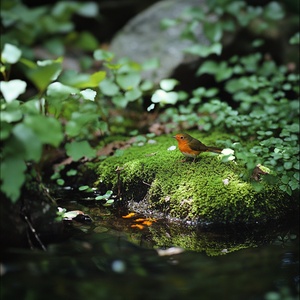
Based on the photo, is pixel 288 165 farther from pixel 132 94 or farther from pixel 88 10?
pixel 88 10

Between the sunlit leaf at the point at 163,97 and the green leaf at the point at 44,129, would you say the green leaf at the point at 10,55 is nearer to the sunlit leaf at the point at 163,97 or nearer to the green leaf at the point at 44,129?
the green leaf at the point at 44,129

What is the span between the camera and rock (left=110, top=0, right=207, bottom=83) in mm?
5573

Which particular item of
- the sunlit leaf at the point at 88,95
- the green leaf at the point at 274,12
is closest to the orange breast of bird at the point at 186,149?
the sunlit leaf at the point at 88,95

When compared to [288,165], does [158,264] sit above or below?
below

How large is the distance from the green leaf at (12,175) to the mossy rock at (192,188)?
4.33ft

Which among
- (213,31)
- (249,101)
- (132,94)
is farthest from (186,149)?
(213,31)

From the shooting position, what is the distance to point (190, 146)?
11.6ft

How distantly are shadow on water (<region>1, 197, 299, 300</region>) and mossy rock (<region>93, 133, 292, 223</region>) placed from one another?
0.12 m

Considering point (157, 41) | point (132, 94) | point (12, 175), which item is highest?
point (12, 175)

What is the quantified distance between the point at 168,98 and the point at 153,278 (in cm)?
193

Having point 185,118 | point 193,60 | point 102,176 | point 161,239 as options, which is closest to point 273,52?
point 193,60

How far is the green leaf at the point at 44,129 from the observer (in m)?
2.39

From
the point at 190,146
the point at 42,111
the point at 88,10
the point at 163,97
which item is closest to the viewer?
the point at 42,111

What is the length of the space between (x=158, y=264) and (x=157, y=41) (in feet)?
12.9
